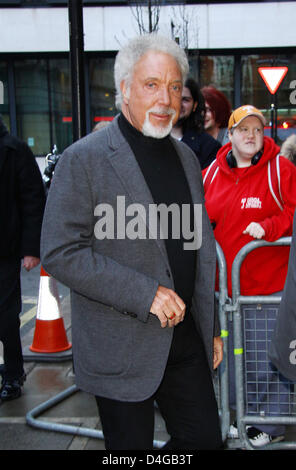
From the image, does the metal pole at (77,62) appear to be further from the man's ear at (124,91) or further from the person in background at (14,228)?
the man's ear at (124,91)

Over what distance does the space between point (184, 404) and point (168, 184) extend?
906 millimetres

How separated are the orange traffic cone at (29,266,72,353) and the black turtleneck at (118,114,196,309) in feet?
9.12

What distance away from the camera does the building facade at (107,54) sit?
17094 mm

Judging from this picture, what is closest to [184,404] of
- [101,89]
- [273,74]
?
[273,74]

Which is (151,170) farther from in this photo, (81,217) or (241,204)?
(241,204)

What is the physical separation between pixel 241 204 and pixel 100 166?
146 centimetres

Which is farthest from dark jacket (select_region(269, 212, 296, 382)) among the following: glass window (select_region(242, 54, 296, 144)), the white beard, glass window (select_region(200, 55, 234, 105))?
glass window (select_region(200, 55, 234, 105))

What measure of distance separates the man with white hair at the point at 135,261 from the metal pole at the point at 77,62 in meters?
1.96

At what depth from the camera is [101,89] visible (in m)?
18.1

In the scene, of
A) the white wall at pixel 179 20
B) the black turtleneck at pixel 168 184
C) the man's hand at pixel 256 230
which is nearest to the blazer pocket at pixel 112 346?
the black turtleneck at pixel 168 184

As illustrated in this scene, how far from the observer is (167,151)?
7.78ft

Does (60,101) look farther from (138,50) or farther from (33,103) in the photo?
(138,50)

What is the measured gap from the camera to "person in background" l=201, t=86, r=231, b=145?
Answer: 4750mm
